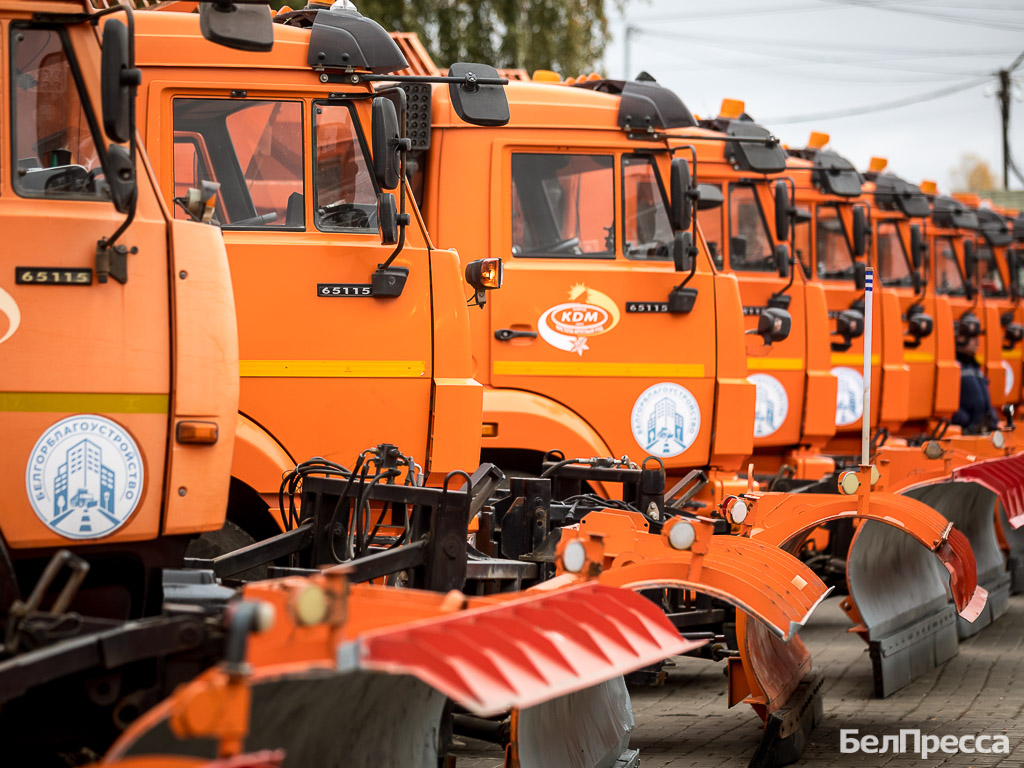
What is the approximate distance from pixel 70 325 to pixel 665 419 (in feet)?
16.1

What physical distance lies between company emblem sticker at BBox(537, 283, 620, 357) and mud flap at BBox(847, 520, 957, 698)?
192cm

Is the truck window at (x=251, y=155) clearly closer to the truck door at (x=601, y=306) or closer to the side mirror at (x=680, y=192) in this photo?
Answer: the truck door at (x=601, y=306)

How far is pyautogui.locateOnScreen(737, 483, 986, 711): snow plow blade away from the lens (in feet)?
20.9

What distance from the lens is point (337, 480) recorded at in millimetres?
5559

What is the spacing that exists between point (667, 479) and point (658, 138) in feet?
6.95

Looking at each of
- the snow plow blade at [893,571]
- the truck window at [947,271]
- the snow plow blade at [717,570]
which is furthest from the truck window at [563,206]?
the truck window at [947,271]

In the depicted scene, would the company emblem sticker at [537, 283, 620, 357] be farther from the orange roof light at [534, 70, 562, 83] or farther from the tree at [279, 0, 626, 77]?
the tree at [279, 0, 626, 77]

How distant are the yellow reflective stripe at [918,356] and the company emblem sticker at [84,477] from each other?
36.4 feet

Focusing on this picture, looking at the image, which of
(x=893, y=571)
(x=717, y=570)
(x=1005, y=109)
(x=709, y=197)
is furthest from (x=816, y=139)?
(x=1005, y=109)

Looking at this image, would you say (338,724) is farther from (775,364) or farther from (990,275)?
(990,275)

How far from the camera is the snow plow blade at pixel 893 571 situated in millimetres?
6355

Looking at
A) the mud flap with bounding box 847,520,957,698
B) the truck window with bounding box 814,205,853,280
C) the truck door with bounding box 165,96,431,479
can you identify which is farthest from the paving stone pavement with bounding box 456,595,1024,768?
the truck window with bounding box 814,205,853,280

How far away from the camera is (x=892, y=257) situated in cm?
1433

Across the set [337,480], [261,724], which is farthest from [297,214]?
[261,724]
